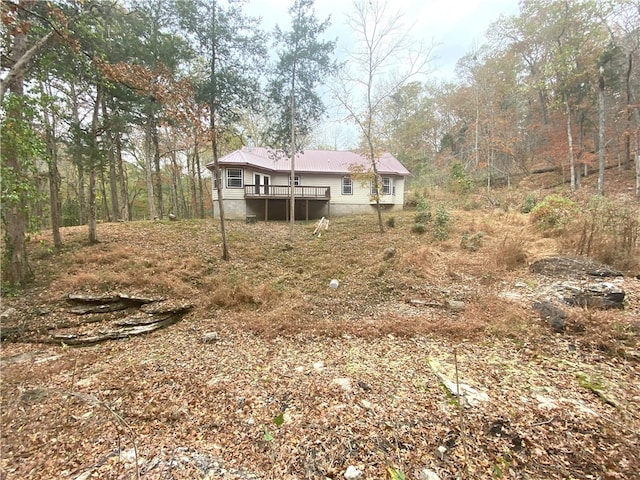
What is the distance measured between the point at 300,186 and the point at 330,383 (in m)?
14.0

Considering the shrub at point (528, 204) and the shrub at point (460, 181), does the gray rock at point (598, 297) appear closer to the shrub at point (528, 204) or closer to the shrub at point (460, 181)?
the shrub at point (528, 204)

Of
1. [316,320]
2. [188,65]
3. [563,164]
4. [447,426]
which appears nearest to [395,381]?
[447,426]

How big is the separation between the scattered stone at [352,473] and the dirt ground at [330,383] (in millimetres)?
33

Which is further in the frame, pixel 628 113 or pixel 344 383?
pixel 628 113

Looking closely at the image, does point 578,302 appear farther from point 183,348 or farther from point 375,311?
point 183,348

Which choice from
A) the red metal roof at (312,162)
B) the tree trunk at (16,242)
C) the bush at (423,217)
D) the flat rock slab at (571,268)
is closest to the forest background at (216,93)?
the tree trunk at (16,242)

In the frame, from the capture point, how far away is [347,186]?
696 inches

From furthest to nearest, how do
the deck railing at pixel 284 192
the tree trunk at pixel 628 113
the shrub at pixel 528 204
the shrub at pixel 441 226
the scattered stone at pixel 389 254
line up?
1. the deck railing at pixel 284 192
2. the tree trunk at pixel 628 113
3. the shrub at pixel 528 204
4. the shrub at pixel 441 226
5. the scattered stone at pixel 389 254

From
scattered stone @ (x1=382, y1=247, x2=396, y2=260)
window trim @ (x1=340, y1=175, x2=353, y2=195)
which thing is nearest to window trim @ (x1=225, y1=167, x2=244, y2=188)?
window trim @ (x1=340, y1=175, x2=353, y2=195)

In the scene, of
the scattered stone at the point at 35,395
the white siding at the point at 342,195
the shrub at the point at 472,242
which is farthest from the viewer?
the white siding at the point at 342,195

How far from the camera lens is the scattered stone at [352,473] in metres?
2.05

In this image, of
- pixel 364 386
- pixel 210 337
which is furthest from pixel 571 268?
pixel 210 337

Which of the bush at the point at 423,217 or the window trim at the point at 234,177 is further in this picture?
the window trim at the point at 234,177

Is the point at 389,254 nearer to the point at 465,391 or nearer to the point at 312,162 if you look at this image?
the point at 465,391
